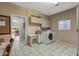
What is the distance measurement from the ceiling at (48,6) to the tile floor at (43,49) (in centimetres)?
63

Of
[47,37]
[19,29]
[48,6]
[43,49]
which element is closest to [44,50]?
[43,49]

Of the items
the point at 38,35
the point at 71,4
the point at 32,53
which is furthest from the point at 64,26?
the point at 32,53

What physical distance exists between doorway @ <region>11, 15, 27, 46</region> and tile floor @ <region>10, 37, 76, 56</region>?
6 cm

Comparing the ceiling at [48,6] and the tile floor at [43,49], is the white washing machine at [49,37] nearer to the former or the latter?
the tile floor at [43,49]

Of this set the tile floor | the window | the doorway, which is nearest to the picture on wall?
the doorway

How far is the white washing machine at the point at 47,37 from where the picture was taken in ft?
5.16

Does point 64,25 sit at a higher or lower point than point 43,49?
higher

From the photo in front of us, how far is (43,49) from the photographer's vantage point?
1.55 meters

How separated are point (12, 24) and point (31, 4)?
0.49 meters

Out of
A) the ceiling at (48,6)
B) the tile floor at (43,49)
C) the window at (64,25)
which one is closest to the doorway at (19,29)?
the tile floor at (43,49)

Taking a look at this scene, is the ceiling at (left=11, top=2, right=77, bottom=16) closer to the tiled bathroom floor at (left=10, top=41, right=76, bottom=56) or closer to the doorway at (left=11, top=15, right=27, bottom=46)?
the doorway at (left=11, top=15, right=27, bottom=46)

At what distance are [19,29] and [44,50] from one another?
0.61m

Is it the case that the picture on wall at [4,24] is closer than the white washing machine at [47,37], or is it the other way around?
the picture on wall at [4,24]

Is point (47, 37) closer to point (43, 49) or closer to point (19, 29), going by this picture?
point (43, 49)
